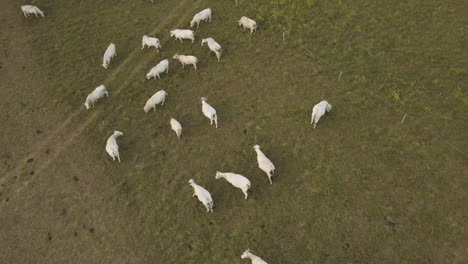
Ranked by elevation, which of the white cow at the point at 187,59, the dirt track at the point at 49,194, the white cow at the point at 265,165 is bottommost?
the dirt track at the point at 49,194

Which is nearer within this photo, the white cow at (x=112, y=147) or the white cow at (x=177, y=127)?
the white cow at (x=112, y=147)

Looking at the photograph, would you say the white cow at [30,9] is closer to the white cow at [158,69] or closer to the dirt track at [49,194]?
the dirt track at [49,194]

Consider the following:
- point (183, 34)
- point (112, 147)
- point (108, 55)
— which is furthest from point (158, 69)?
point (112, 147)

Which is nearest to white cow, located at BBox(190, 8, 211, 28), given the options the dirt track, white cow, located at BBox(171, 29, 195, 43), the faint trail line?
white cow, located at BBox(171, 29, 195, 43)

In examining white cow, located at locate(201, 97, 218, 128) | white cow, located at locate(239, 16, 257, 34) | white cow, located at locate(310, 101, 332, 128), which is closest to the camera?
white cow, located at locate(310, 101, 332, 128)

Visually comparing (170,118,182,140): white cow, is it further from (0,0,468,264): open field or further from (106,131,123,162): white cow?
(106,131,123,162): white cow

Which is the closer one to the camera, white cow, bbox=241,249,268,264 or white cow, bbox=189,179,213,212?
white cow, bbox=241,249,268,264

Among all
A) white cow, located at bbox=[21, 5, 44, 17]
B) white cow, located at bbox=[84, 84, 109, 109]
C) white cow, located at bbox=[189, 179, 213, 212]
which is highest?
white cow, located at bbox=[21, 5, 44, 17]

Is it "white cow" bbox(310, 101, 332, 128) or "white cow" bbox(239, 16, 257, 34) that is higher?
"white cow" bbox(239, 16, 257, 34)

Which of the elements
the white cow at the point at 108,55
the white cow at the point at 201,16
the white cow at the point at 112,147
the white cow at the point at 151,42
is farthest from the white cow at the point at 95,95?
the white cow at the point at 201,16
